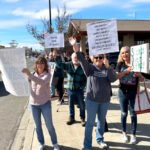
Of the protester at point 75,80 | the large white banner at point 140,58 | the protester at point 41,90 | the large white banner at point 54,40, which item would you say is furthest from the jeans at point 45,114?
the large white banner at point 54,40

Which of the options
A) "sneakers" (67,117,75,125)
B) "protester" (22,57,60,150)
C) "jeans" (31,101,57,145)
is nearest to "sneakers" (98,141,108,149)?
"jeans" (31,101,57,145)

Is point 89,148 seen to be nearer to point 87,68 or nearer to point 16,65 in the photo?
point 87,68

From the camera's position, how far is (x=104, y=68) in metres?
6.12

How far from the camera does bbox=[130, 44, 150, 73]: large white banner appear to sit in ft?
19.2

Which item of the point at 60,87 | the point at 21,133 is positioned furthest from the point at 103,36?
the point at 60,87

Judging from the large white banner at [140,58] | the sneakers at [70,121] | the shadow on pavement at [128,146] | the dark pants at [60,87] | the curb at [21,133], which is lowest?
the curb at [21,133]

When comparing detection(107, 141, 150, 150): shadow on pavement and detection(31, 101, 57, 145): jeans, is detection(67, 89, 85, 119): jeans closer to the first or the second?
detection(107, 141, 150, 150): shadow on pavement

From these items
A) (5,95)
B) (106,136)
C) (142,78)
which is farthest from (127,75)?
(5,95)

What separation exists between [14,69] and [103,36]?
1.55m

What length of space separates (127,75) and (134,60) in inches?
17.3

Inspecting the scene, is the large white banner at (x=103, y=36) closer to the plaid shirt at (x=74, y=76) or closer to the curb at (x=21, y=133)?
the plaid shirt at (x=74, y=76)

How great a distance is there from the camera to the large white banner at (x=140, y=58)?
5857 millimetres

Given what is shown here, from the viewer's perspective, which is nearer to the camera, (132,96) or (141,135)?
(132,96)

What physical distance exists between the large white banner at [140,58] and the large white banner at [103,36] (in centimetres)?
39
